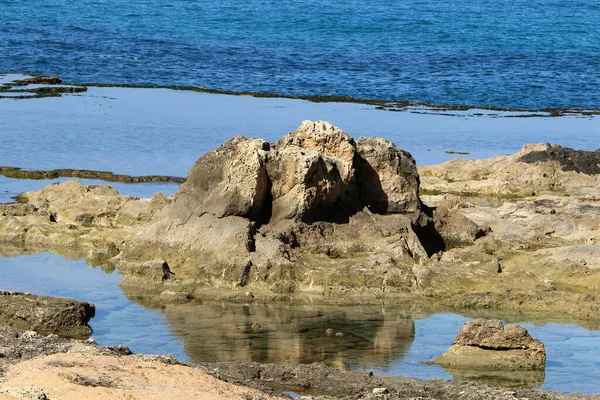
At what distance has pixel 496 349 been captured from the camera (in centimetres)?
1504

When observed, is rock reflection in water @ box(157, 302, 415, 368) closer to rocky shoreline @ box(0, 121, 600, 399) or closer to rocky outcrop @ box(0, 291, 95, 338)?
rocky shoreline @ box(0, 121, 600, 399)

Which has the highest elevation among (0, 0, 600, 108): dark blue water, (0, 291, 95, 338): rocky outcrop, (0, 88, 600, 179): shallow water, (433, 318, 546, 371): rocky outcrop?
(433, 318, 546, 371): rocky outcrop

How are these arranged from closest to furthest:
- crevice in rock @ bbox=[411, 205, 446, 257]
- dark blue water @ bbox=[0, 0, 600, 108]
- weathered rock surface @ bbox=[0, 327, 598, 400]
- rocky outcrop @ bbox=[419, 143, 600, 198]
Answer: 1. weathered rock surface @ bbox=[0, 327, 598, 400]
2. crevice in rock @ bbox=[411, 205, 446, 257]
3. rocky outcrop @ bbox=[419, 143, 600, 198]
4. dark blue water @ bbox=[0, 0, 600, 108]

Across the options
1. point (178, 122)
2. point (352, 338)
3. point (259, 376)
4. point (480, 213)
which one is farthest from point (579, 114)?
point (259, 376)

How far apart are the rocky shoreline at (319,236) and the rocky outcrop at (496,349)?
287cm

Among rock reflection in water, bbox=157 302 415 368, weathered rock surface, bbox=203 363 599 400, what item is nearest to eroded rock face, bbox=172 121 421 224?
rock reflection in water, bbox=157 302 415 368

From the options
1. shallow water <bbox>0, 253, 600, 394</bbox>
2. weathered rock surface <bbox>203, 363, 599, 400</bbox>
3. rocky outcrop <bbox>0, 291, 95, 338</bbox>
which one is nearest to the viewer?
weathered rock surface <bbox>203, 363, 599, 400</bbox>

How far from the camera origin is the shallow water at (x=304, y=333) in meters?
15.1

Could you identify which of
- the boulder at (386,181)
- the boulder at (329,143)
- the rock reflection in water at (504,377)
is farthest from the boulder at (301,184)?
the rock reflection in water at (504,377)

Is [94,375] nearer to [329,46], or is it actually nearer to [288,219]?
[288,219]

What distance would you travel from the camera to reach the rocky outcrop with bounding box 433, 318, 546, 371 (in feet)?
48.6

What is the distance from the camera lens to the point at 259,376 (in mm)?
13836

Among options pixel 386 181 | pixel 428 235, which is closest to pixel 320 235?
pixel 386 181

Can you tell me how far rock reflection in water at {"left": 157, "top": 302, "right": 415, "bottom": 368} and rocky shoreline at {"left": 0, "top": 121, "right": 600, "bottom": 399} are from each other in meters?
0.51
